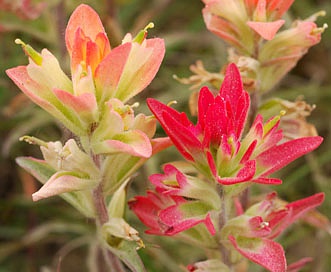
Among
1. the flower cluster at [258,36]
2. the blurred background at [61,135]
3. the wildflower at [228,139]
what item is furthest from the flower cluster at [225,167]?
the blurred background at [61,135]

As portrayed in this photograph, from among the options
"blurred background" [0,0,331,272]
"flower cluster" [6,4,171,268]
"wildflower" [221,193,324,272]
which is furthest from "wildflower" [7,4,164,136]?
"blurred background" [0,0,331,272]

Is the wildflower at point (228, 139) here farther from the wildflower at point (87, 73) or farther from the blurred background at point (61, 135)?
the blurred background at point (61, 135)

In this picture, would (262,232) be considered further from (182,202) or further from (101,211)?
(101,211)

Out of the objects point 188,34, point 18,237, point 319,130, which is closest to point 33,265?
point 18,237

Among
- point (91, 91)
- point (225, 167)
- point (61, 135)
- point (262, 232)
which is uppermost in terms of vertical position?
point (91, 91)

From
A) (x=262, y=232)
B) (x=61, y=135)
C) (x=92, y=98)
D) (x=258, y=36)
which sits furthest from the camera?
(x=61, y=135)

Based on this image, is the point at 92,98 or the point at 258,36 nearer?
the point at 92,98

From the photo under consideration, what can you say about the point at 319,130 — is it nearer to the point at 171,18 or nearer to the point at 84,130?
the point at 171,18

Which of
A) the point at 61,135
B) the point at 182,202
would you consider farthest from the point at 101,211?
the point at 61,135
